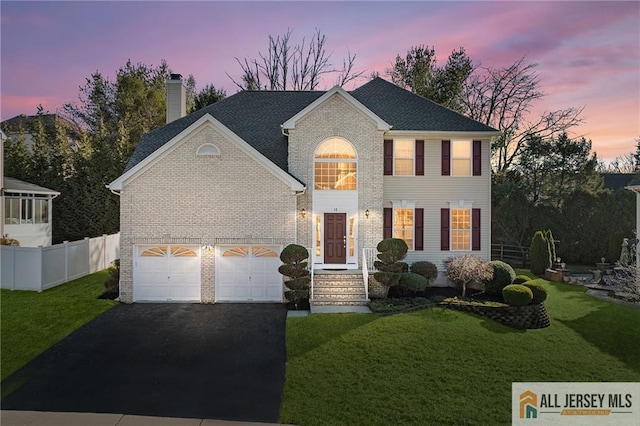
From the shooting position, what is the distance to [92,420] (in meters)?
7.18

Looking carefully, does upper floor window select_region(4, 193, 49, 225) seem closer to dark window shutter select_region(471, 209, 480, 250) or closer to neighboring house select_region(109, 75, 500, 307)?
neighboring house select_region(109, 75, 500, 307)

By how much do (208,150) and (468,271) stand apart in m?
11.8

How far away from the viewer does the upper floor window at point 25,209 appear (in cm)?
2372

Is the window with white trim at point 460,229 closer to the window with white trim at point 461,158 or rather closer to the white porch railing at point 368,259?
the window with white trim at point 461,158

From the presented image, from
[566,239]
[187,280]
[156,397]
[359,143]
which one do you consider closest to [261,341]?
[156,397]

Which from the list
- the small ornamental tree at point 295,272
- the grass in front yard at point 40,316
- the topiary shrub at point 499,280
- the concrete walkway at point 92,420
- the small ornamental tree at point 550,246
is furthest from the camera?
the small ornamental tree at point 550,246


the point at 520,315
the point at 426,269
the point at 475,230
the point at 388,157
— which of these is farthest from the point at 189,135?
the point at 520,315

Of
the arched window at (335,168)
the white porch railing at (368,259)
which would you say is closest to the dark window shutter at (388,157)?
the arched window at (335,168)

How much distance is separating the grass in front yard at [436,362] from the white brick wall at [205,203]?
4.53m

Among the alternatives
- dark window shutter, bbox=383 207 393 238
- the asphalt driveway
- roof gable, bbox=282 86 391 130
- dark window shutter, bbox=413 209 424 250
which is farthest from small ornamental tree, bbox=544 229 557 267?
the asphalt driveway

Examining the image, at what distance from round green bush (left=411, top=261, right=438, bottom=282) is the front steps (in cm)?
281

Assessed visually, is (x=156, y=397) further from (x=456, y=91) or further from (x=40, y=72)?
(x=456, y=91)

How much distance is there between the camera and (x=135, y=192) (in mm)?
15344

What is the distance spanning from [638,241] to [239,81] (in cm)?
3052
